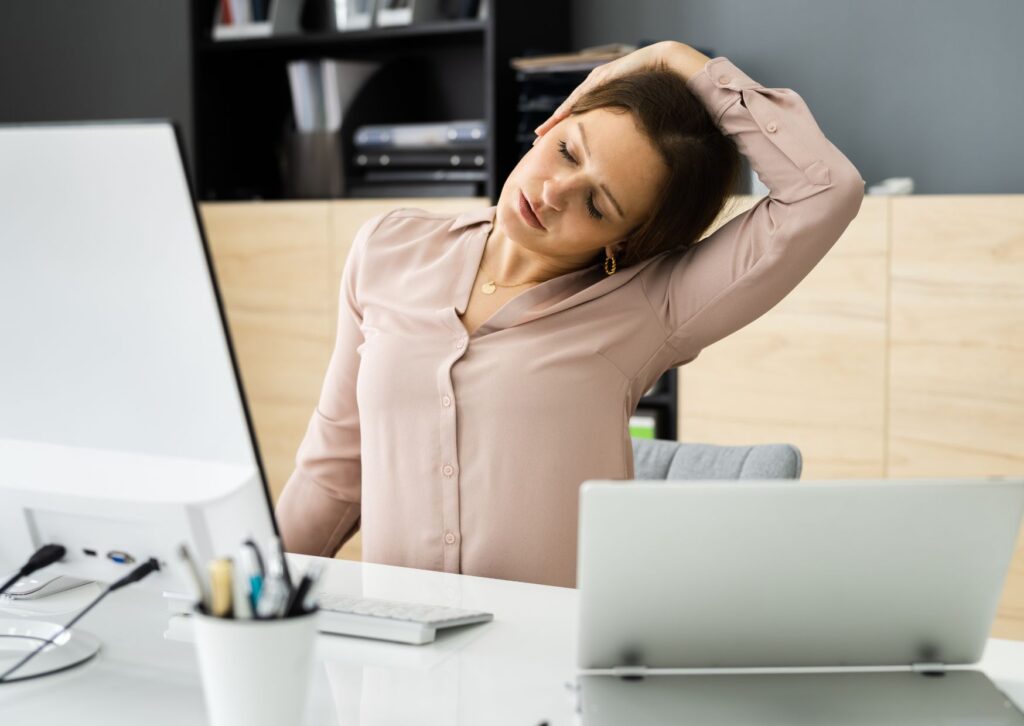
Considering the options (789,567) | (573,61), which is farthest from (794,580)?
(573,61)

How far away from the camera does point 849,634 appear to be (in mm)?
895

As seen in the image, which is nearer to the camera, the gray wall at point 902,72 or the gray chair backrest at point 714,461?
the gray chair backrest at point 714,461

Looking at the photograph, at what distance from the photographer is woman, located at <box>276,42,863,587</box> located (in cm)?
133

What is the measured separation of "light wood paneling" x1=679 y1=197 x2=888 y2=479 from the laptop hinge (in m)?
1.75

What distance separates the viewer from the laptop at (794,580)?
32.3 inches

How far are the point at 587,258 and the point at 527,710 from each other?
0.70 metres

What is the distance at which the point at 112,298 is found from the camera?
0.86 m

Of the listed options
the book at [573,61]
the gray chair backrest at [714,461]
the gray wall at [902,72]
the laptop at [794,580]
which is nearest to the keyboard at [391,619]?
the laptop at [794,580]

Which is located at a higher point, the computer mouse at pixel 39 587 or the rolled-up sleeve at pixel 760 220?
the rolled-up sleeve at pixel 760 220

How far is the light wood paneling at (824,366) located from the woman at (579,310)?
119 centimetres

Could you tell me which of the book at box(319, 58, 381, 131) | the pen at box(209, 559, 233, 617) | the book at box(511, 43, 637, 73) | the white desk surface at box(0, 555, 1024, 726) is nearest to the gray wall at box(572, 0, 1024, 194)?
the book at box(511, 43, 637, 73)

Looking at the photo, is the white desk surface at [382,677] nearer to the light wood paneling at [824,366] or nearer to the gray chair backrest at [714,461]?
the gray chair backrest at [714,461]

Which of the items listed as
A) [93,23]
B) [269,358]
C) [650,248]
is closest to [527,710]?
[650,248]

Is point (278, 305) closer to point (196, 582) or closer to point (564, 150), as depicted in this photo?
point (564, 150)
